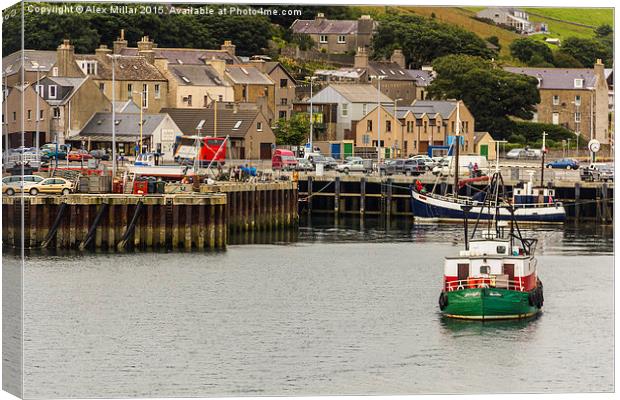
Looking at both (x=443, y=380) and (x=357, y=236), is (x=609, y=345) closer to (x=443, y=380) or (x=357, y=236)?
(x=443, y=380)

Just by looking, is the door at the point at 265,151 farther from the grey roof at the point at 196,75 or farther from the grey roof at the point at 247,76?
the grey roof at the point at 247,76

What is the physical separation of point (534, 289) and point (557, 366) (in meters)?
6.78

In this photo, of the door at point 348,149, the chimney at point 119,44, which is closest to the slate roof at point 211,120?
the door at point 348,149

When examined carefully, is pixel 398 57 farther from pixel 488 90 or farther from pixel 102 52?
pixel 102 52

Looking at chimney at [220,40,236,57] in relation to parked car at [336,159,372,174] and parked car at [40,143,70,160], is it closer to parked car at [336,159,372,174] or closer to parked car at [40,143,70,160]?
parked car at [336,159,372,174]

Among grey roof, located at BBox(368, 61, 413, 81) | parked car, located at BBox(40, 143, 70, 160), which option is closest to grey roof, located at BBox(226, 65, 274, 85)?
grey roof, located at BBox(368, 61, 413, 81)

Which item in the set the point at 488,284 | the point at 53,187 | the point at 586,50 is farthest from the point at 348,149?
the point at 488,284

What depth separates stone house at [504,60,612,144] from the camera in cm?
5378

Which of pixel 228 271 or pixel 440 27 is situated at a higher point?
pixel 440 27

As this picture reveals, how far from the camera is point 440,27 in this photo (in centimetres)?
7206

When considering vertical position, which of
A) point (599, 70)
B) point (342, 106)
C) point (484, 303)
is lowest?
point (484, 303)

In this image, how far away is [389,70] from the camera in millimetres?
84812

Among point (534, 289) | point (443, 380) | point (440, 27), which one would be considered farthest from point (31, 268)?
point (440, 27)

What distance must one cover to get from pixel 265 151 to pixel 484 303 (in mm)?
41713
